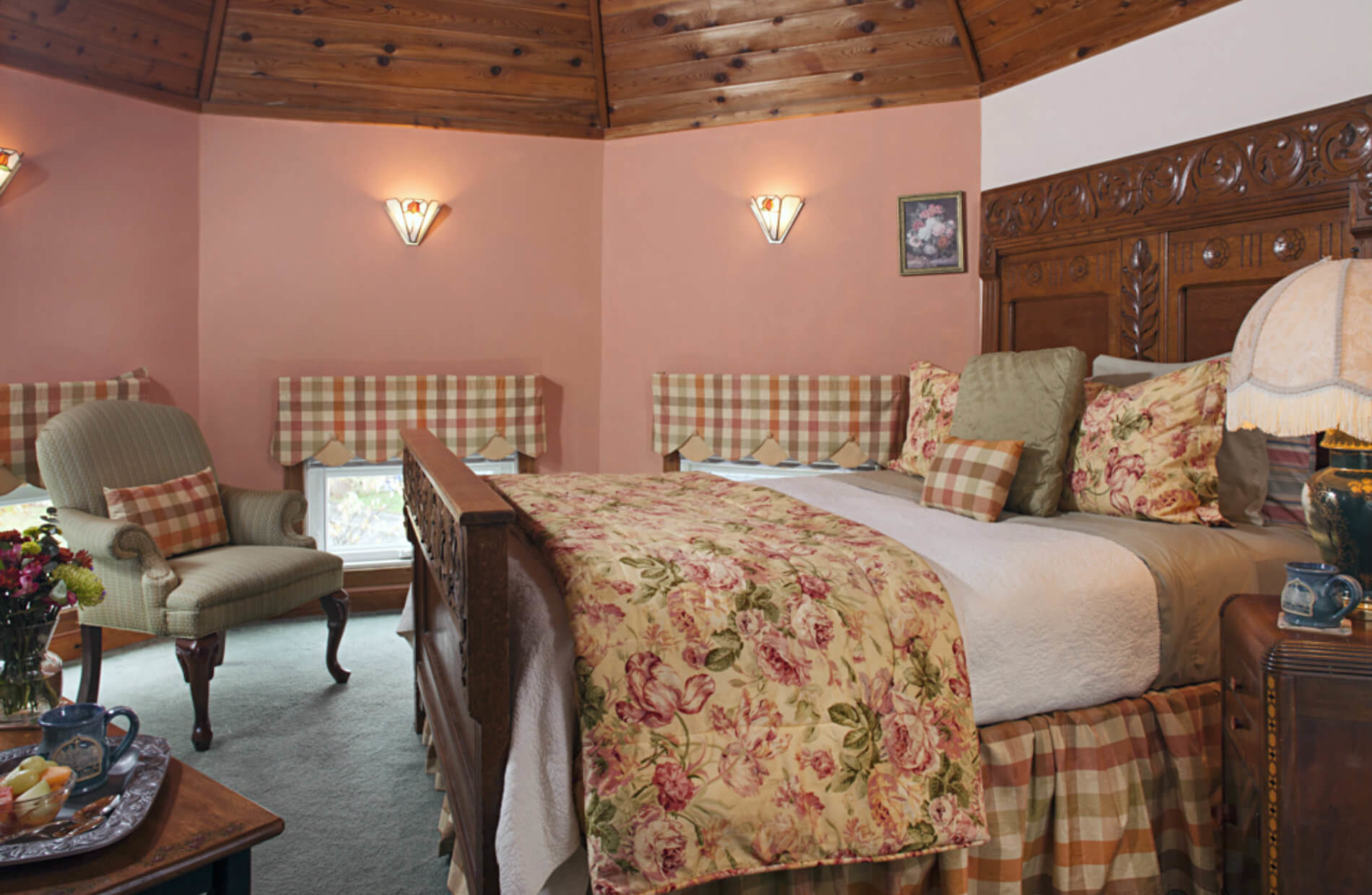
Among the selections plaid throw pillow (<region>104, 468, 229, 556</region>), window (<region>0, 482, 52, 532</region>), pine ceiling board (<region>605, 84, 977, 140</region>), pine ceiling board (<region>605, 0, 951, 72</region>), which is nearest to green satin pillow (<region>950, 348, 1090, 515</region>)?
pine ceiling board (<region>605, 84, 977, 140</region>)

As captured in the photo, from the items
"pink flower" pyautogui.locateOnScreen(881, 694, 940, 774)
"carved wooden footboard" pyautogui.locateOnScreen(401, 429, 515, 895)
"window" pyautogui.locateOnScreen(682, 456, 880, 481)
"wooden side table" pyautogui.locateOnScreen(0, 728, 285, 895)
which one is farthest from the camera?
"window" pyautogui.locateOnScreen(682, 456, 880, 481)

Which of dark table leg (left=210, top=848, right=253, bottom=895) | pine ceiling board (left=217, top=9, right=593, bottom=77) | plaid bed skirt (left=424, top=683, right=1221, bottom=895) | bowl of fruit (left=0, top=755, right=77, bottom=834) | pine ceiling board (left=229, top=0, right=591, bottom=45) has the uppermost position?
pine ceiling board (left=229, top=0, right=591, bottom=45)

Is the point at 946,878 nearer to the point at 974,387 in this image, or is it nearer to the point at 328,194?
the point at 974,387

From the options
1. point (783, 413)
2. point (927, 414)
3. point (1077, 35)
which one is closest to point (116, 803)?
point (927, 414)

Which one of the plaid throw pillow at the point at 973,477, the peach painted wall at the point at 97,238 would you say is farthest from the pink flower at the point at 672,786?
the peach painted wall at the point at 97,238

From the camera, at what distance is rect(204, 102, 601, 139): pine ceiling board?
4.15 meters

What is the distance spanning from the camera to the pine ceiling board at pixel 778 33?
12.9 feet

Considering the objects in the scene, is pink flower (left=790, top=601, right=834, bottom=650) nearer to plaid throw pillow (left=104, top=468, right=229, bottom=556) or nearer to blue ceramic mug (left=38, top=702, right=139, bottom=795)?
blue ceramic mug (left=38, top=702, right=139, bottom=795)

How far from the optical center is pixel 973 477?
2500mm

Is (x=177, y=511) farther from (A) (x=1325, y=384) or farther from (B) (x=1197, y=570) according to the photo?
(A) (x=1325, y=384)

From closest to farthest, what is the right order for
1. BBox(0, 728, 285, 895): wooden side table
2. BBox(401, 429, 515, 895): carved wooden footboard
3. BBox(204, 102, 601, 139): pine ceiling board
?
BBox(0, 728, 285, 895): wooden side table < BBox(401, 429, 515, 895): carved wooden footboard < BBox(204, 102, 601, 139): pine ceiling board

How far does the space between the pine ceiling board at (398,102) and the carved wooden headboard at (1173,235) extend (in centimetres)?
212

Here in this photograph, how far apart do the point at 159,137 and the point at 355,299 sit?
1038 mm

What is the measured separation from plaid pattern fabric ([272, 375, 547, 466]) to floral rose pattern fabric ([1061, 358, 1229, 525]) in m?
2.75
